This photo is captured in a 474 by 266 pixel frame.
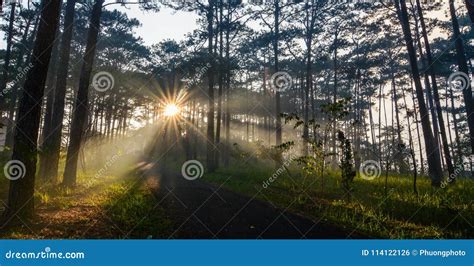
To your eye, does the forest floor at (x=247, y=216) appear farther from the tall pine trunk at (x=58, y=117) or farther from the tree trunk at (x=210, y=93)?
the tree trunk at (x=210, y=93)

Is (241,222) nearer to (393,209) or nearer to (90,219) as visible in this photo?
(90,219)

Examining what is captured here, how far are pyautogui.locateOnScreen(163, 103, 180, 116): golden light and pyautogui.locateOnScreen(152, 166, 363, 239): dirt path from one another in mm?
30373

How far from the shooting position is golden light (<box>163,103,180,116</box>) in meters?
40.0

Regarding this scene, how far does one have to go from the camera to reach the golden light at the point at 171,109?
40000 millimetres

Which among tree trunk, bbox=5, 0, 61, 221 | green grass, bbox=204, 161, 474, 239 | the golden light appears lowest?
green grass, bbox=204, 161, 474, 239

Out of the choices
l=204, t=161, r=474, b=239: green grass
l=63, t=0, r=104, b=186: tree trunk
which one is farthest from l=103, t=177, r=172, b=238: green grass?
l=204, t=161, r=474, b=239: green grass

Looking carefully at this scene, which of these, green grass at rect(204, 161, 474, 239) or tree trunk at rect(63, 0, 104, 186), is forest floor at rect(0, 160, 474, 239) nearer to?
green grass at rect(204, 161, 474, 239)

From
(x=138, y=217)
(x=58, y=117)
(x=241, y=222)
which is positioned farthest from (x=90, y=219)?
(x=58, y=117)

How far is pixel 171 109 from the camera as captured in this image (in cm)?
4066

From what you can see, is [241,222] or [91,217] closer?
[241,222]

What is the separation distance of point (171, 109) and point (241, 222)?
34.7 meters

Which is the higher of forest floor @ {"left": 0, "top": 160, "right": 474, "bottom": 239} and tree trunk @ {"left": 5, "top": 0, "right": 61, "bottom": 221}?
tree trunk @ {"left": 5, "top": 0, "right": 61, "bottom": 221}

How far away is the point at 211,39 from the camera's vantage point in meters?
24.8

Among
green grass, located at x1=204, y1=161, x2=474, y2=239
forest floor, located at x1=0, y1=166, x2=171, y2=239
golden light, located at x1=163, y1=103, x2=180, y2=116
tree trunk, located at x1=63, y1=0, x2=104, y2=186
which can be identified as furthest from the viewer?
golden light, located at x1=163, y1=103, x2=180, y2=116
